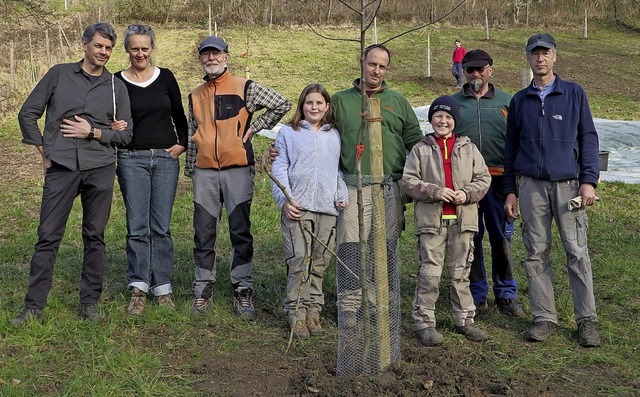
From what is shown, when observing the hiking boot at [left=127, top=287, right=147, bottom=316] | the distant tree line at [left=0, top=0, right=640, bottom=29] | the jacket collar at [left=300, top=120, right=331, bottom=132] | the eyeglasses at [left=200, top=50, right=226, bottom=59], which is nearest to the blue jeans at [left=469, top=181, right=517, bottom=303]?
the jacket collar at [left=300, top=120, right=331, bottom=132]

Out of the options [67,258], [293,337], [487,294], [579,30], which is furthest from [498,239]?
[579,30]

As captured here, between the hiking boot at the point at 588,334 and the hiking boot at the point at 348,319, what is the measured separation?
4.89 feet

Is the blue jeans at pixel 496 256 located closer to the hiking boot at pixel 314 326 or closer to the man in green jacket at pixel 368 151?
the man in green jacket at pixel 368 151

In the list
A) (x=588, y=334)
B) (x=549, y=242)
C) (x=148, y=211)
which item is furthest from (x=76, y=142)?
(x=588, y=334)

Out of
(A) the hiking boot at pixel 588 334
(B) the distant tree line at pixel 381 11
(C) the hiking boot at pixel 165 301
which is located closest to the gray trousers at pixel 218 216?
(C) the hiking boot at pixel 165 301

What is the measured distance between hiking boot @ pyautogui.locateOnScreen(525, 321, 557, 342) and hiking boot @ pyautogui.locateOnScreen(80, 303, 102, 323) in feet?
9.45

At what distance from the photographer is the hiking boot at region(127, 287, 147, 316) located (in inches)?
212

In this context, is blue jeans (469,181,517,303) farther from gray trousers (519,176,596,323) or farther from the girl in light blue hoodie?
the girl in light blue hoodie

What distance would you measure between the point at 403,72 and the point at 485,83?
18221mm

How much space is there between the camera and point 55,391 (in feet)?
13.5

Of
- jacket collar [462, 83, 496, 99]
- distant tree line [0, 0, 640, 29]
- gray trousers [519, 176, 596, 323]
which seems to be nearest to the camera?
gray trousers [519, 176, 596, 323]

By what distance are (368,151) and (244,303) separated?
143 centimetres

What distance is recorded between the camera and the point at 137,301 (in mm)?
5457

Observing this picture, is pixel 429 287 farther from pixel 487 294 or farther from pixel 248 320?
pixel 248 320
